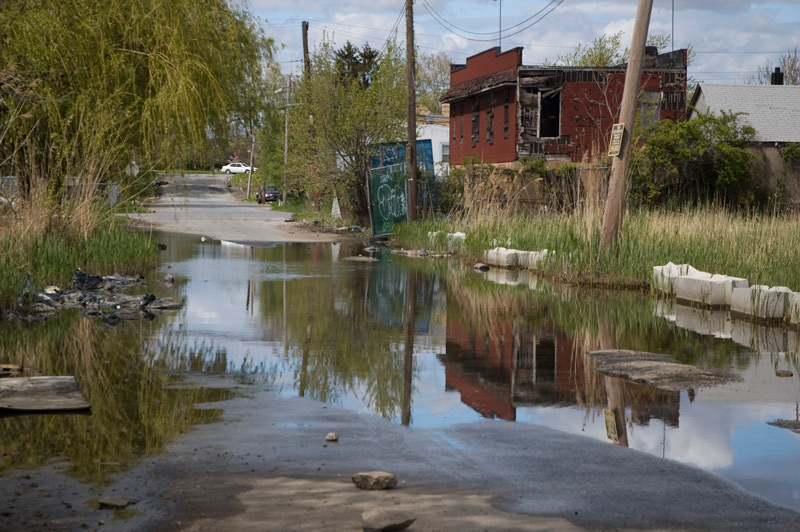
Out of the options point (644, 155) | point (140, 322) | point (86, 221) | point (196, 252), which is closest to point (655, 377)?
point (140, 322)

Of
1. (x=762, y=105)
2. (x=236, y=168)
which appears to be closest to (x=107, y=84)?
(x=762, y=105)

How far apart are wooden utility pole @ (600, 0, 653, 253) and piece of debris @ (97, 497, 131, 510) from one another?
1239 centimetres

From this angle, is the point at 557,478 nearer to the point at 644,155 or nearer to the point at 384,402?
the point at 384,402

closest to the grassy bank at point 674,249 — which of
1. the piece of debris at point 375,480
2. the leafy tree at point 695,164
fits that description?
the leafy tree at point 695,164

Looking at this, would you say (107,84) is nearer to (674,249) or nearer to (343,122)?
(674,249)

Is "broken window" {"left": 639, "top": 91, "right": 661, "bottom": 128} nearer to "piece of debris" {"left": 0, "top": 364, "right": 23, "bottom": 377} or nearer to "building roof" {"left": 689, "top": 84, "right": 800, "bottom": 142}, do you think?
"building roof" {"left": 689, "top": 84, "right": 800, "bottom": 142}

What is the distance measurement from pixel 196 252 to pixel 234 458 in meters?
18.8

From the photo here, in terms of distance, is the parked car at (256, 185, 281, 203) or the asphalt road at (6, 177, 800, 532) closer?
the asphalt road at (6, 177, 800, 532)

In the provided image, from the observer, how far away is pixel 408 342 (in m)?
10.5

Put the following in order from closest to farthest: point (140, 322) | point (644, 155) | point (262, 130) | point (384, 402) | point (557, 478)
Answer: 1. point (557, 478)
2. point (384, 402)
3. point (140, 322)
4. point (262, 130)
5. point (644, 155)

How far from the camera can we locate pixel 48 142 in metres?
16.3

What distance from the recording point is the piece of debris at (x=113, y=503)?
472 centimetres

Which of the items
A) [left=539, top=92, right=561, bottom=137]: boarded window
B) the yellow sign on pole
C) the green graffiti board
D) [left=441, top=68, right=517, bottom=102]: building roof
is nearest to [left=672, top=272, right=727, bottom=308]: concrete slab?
the yellow sign on pole

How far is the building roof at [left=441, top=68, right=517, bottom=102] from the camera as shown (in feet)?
124
